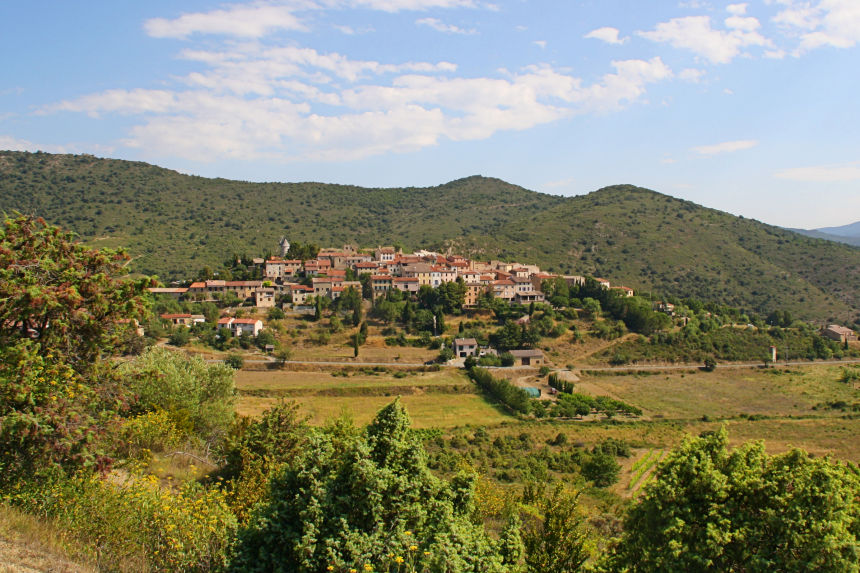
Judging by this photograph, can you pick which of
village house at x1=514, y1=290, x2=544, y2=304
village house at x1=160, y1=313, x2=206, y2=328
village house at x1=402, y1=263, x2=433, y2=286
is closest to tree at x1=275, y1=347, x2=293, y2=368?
village house at x1=160, y1=313, x2=206, y2=328

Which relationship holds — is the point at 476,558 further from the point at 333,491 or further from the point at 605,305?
the point at 605,305

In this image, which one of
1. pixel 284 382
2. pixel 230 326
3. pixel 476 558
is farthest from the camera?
pixel 230 326

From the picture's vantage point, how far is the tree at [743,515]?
7.82 m

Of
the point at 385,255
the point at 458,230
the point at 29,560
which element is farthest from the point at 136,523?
the point at 458,230

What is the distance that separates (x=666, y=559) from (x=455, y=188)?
191 meters

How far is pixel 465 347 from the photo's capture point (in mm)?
54312

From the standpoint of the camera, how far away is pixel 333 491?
724 cm

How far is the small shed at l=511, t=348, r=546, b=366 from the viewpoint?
175 ft

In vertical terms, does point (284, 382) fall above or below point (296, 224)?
below

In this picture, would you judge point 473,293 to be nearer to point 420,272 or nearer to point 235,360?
point 420,272

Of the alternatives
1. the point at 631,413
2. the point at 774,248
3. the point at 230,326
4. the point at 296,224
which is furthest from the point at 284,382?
the point at 774,248

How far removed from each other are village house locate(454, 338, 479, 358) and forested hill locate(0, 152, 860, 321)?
41922 millimetres

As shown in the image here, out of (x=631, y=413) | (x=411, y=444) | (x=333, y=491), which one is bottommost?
(x=631, y=413)

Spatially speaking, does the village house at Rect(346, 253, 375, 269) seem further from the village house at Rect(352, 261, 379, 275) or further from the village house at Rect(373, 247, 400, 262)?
the village house at Rect(373, 247, 400, 262)
